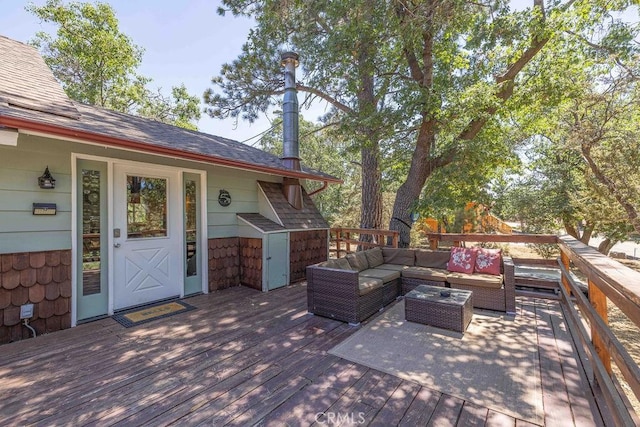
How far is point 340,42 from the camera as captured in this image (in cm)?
555

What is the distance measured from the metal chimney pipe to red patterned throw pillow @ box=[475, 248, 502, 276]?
11.0ft

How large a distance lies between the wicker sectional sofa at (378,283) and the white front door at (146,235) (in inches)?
87.2

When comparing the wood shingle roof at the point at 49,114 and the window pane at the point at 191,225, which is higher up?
the wood shingle roof at the point at 49,114

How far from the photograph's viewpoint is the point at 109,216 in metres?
3.82

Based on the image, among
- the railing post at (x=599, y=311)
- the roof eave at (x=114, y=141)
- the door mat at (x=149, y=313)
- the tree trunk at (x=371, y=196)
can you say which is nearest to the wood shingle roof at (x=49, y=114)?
the roof eave at (x=114, y=141)

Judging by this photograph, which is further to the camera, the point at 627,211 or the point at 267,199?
the point at 627,211

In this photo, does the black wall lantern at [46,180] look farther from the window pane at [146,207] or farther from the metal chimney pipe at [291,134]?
the metal chimney pipe at [291,134]

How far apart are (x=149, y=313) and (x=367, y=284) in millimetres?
2903

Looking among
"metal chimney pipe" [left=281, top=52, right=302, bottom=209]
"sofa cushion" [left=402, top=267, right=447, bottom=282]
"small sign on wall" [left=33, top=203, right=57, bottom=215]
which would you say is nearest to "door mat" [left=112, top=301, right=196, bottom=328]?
"small sign on wall" [left=33, top=203, right=57, bottom=215]

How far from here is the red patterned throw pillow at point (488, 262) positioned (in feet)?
14.0

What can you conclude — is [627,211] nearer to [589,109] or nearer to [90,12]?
[589,109]

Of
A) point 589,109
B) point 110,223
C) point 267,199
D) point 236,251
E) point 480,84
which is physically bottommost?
point 236,251

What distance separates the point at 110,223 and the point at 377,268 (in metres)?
3.87

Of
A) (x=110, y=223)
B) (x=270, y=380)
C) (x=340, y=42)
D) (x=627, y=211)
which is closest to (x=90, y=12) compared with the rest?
(x=340, y=42)
